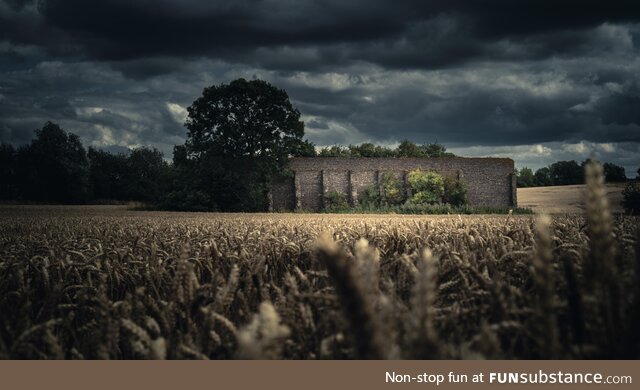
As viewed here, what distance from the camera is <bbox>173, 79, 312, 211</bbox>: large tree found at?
49094 mm

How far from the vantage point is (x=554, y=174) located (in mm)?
101750

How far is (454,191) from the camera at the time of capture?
56.5 metres

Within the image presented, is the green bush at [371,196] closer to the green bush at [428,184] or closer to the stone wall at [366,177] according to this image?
the stone wall at [366,177]

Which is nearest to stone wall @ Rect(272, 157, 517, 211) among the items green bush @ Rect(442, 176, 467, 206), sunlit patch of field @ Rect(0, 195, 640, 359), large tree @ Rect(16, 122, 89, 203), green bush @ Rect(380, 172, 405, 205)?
green bush @ Rect(380, 172, 405, 205)

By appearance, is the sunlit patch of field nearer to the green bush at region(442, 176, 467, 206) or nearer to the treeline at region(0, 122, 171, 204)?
the green bush at region(442, 176, 467, 206)

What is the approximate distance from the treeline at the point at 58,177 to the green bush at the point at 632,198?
6210 cm

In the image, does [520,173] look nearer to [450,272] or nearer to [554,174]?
[554,174]

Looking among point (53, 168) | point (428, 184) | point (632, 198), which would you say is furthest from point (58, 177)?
point (632, 198)

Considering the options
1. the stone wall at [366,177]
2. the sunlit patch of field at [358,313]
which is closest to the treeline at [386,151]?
the stone wall at [366,177]

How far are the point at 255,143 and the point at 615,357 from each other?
52468mm

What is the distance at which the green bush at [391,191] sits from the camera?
56375 mm

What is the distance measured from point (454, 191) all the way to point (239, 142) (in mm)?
27688

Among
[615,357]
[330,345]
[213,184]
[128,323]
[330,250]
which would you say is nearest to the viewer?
[330,250]

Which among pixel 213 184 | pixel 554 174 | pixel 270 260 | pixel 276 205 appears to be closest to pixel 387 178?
pixel 276 205
